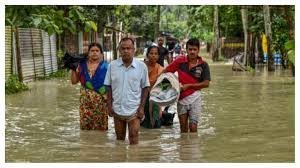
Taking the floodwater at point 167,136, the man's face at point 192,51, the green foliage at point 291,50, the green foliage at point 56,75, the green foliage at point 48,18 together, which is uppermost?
the green foliage at point 48,18

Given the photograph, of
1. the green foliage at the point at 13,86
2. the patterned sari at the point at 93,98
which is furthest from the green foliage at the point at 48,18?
the green foliage at the point at 13,86

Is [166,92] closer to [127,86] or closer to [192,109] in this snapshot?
[192,109]

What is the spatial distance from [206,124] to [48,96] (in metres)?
6.24

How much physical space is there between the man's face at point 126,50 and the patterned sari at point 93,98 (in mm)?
1395

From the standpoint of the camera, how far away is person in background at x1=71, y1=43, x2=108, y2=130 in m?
9.22

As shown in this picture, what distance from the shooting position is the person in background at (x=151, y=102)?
942 centimetres

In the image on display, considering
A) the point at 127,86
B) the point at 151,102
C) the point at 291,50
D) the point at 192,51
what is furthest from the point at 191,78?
→ the point at 291,50

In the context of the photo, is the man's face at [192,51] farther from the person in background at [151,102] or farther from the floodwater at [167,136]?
the floodwater at [167,136]

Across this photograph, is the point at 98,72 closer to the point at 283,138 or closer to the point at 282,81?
the point at 283,138

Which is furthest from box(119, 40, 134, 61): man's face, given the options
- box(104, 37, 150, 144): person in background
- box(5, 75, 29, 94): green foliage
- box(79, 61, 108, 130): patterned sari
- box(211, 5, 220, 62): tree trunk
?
box(211, 5, 220, 62): tree trunk

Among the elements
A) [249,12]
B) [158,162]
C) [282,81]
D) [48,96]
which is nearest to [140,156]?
[158,162]

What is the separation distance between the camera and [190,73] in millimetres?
8836

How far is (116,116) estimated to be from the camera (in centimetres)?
796
